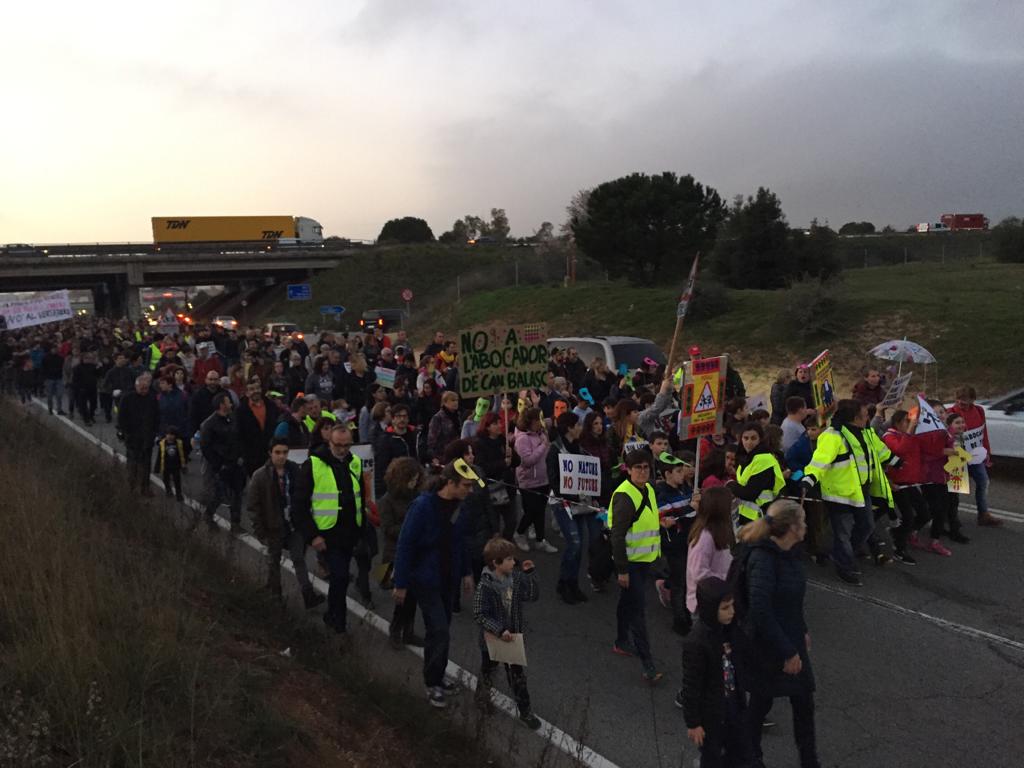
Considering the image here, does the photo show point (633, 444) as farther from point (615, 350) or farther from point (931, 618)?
point (615, 350)

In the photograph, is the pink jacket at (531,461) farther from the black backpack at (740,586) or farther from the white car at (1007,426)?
the white car at (1007,426)

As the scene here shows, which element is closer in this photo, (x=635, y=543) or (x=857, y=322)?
(x=635, y=543)

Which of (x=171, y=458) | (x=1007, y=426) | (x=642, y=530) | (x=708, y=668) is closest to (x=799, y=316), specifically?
(x=1007, y=426)

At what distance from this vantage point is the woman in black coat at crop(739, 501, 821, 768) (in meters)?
4.00

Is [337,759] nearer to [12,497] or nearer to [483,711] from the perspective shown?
[483,711]

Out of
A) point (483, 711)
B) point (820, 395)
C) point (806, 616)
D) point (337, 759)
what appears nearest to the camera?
point (337, 759)

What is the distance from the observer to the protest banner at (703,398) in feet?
26.0

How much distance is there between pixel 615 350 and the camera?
1530 cm

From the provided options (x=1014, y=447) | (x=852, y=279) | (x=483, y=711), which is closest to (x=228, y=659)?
(x=483, y=711)

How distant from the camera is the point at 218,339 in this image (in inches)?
962

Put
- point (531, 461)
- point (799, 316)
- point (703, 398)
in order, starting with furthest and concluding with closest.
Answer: point (799, 316)
point (703, 398)
point (531, 461)

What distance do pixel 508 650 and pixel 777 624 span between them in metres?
1.62

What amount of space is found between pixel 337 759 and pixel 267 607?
2.41 metres

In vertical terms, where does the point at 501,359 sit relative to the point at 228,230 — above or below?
below
